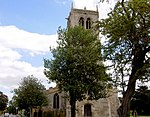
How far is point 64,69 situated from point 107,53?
16748 millimetres

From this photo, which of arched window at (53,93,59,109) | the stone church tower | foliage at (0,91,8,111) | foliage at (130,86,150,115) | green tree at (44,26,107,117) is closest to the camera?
green tree at (44,26,107,117)

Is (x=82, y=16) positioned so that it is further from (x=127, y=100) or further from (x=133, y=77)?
(x=127, y=100)

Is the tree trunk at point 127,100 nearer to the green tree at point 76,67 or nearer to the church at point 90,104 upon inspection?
the green tree at point 76,67

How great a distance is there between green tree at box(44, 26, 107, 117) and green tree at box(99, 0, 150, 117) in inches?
621

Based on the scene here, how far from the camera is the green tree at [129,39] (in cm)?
1712

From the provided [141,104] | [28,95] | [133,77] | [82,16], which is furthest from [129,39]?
[141,104]

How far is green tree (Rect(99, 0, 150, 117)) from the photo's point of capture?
17125 millimetres

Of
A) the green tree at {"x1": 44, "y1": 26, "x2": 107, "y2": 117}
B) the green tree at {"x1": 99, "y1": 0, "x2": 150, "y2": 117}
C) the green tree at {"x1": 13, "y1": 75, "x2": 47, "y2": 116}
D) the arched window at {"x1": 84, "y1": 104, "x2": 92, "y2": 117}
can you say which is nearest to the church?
the arched window at {"x1": 84, "y1": 104, "x2": 92, "y2": 117}

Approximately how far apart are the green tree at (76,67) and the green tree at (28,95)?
20.9m

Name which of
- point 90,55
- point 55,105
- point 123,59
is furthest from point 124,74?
point 55,105

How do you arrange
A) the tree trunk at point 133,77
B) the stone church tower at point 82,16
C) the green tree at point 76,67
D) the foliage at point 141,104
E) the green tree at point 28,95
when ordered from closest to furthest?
the tree trunk at point 133,77 → the green tree at point 76,67 → the green tree at point 28,95 → the stone church tower at point 82,16 → the foliage at point 141,104

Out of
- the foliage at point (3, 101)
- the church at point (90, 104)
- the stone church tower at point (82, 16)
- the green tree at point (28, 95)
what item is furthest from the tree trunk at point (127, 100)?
the foliage at point (3, 101)

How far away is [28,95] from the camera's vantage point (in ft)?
184

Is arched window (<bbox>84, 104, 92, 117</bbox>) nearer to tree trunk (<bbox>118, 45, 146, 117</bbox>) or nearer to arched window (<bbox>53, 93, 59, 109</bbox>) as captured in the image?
arched window (<bbox>53, 93, 59, 109</bbox>)
